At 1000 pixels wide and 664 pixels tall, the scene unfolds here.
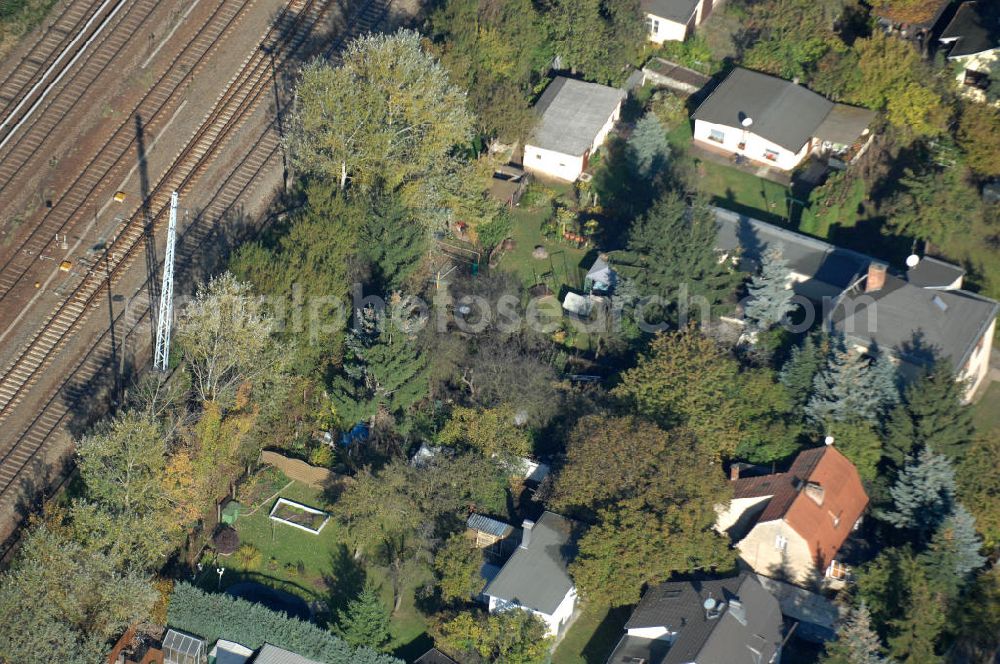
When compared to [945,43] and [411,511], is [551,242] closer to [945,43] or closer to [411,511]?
[411,511]

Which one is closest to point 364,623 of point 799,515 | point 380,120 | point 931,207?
point 799,515

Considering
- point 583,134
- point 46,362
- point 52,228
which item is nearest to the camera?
point 46,362

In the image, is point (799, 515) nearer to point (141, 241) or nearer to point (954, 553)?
point (954, 553)

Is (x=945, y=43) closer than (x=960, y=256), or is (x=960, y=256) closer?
(x=960, y=256)

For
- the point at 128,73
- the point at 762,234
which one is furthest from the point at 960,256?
the point at 128,73

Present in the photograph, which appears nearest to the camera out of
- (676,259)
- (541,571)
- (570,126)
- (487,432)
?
(541,571)

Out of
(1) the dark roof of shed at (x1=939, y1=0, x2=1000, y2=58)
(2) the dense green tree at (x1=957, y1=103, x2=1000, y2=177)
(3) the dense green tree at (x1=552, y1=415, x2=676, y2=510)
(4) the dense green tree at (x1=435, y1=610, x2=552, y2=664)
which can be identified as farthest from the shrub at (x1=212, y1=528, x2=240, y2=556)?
(1) the dark roof of shed at (x1=939, y1=0, x2=1000, y2=58)

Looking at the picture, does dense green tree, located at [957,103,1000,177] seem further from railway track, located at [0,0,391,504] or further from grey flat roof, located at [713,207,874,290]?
railway track, located at [0,0,391,504]
